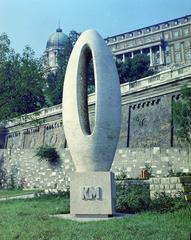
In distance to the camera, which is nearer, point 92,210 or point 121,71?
point 92,210

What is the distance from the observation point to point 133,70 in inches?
1892

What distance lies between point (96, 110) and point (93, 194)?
6.87 ft

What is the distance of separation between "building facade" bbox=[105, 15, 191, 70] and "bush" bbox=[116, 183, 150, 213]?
2345 inches

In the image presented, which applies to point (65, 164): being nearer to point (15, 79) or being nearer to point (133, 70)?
point (15, 79)

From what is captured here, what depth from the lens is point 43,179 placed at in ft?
87.5

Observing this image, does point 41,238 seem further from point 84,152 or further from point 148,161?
point 148,161

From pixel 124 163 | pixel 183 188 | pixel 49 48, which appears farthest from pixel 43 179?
pixel 49 48

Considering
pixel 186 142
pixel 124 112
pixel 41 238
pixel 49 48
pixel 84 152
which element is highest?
pixel 49 48

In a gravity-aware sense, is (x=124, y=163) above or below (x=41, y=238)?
above

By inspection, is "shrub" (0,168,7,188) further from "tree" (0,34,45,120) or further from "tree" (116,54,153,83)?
"tree" (116,54,153,83)

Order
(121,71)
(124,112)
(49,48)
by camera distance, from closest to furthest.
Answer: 1. (124,112)
2. (121,71)
3. (49,48)

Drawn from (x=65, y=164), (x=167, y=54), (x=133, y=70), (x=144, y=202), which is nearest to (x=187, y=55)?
(x=167, y=54)

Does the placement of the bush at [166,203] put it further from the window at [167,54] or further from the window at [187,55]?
the window at [167,54]

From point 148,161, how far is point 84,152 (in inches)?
550
